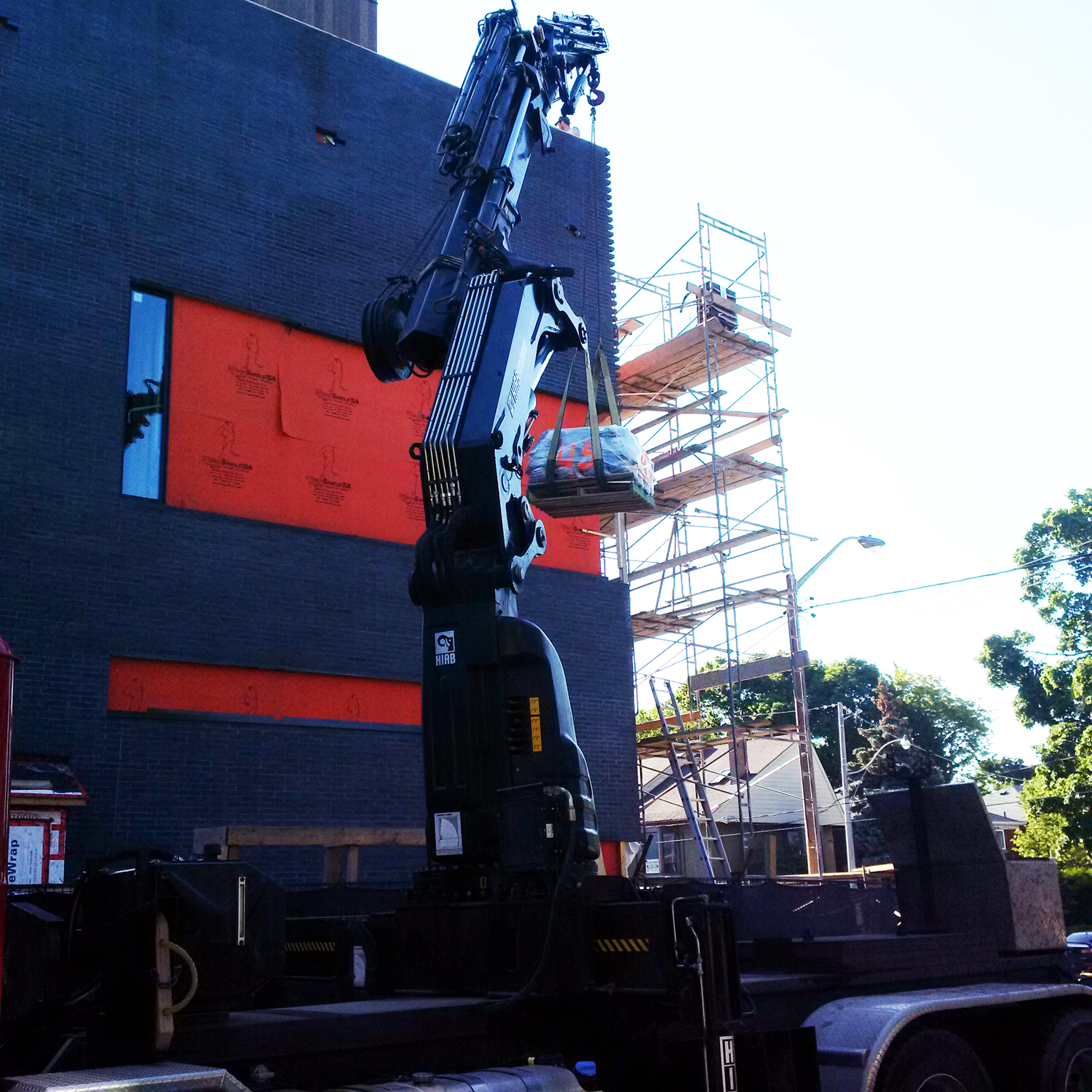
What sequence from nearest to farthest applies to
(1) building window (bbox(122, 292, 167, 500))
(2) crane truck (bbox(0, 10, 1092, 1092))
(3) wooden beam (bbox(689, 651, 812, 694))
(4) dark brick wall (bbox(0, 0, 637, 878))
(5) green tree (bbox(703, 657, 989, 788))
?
(2) crane truck (bbox(0, 10, 1092, 1092)), (4) dark brick wall (bbox(0, 0, 637, 878)), (1) building window (bbox(122, 292, 167, 500)), (3) wooden beam (bbox(689, 651, 812, 694)), (5) green tree (bbox(703, 657, 989, 788))

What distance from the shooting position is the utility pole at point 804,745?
22.2 meters

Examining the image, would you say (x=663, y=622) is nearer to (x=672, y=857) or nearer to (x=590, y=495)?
(x=590, y=495)

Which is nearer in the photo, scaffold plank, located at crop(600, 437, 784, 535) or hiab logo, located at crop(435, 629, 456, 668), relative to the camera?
hiab logo, located at crop(435, 629, 456, 668)

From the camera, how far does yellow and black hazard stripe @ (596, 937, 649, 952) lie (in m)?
5.99

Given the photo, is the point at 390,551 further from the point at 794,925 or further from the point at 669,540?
the point at 669,540

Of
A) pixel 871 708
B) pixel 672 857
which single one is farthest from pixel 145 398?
pixel 871 708

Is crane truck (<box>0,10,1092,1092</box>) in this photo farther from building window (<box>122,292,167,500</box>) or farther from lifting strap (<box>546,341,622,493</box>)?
building window (<box>122,292,167,500</box>)

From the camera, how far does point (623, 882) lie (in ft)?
20.9

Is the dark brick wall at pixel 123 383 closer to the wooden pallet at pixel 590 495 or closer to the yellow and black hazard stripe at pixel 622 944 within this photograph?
the wooden pallet at pixel 590 495

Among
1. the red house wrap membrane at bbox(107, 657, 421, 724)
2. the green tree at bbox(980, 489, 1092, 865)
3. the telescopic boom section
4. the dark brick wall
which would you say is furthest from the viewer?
the green tree at bbox(980, 489, 1092, 865)

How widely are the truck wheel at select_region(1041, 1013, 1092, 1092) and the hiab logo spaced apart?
417cm

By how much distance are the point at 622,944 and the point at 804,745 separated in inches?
668

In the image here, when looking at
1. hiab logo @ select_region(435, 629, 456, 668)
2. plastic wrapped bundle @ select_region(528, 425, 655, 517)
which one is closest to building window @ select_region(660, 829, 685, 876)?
plastic wrapped bundle @ select_region(528, 425, 655, 517)

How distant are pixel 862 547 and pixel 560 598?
9680mm
